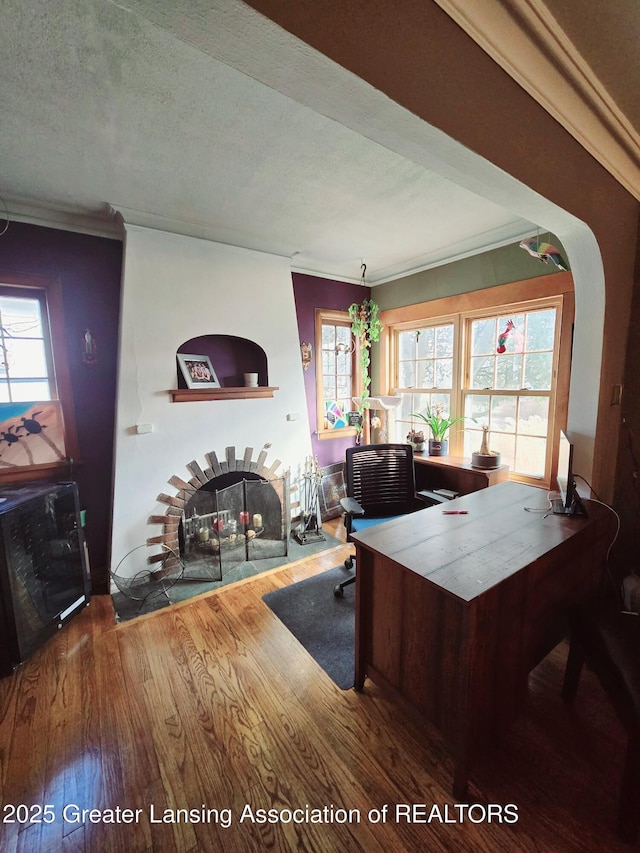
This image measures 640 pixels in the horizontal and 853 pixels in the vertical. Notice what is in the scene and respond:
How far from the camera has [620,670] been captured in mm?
1187

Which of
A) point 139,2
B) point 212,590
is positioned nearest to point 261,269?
point 139,2

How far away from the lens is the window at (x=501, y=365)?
258cm

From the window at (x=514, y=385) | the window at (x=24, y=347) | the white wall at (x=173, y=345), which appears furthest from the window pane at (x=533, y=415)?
the window at (x=24, y=347)

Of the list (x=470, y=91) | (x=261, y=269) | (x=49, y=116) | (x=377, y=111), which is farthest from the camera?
(x=261, y=269)

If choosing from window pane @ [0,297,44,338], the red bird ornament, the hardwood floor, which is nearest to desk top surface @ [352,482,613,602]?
the hardwood floor

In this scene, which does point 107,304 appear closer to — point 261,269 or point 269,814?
point 261,269

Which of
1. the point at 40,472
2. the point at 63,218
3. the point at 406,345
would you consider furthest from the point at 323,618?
the point at 63,218

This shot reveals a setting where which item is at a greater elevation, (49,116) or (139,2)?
(49,116)

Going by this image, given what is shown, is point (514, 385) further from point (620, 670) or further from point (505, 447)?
point (620, 670)

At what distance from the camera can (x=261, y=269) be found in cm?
299

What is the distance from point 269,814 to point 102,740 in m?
0.79

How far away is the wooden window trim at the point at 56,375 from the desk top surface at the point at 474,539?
7.03ft

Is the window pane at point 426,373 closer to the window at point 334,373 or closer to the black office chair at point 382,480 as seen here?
the window at point 334,373

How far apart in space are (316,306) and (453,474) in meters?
2.13
